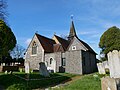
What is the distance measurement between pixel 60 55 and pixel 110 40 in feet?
60.4

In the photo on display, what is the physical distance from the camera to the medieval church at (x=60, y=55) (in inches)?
1350

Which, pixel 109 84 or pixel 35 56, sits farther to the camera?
pixel 35 56

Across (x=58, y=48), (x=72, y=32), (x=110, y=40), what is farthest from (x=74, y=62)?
(x=72, y=32)

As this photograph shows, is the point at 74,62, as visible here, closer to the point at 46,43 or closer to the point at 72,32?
the point at 46,43

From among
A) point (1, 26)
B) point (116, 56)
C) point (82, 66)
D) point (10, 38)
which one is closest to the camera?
point (116, 56)

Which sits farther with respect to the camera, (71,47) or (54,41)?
(54,41)

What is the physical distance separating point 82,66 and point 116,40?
734 inches

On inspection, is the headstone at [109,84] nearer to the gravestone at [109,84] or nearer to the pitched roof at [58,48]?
the gravestone at [109,84]

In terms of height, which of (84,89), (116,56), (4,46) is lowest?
(84,89)

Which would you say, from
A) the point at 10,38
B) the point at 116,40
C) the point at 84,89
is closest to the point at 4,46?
the point at 10,38

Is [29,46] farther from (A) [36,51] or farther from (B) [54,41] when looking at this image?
(B) [54,41]

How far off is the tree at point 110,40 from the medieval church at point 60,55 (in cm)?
817

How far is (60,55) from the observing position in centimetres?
3772

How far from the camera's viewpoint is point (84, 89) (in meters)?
12.6
